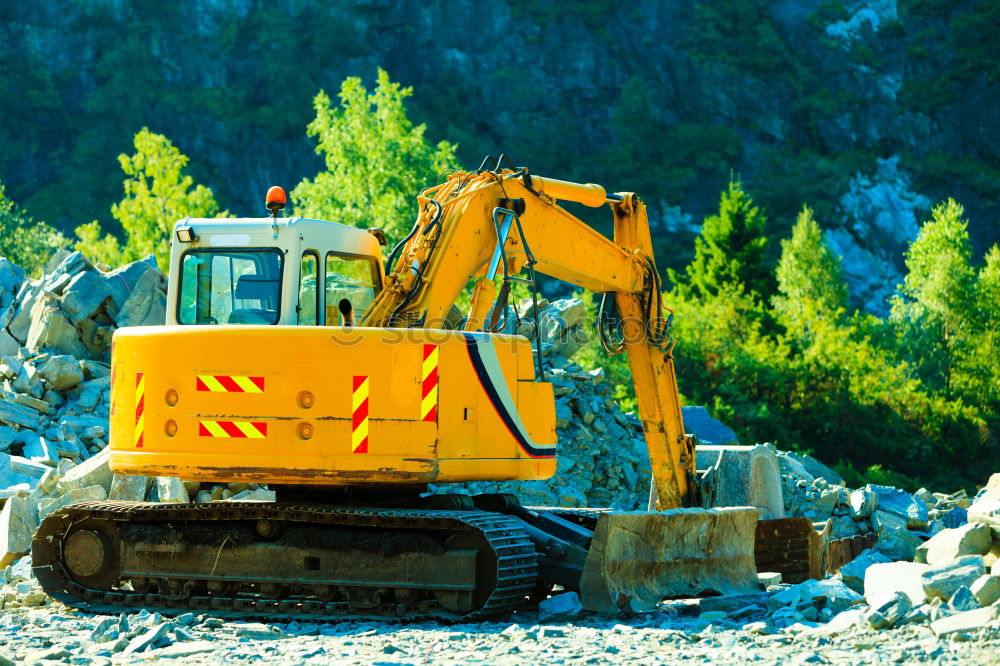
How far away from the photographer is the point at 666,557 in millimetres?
8922

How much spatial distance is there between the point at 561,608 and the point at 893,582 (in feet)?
7.18

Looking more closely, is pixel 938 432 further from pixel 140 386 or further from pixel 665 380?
pixel 140 386

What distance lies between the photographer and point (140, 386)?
8227mm

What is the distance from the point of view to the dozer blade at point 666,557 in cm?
823

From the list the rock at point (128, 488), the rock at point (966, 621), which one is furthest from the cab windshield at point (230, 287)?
the rock at point (966, 621)

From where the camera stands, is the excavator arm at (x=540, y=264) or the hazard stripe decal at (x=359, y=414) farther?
the excavator arm at (x=540, y=264)

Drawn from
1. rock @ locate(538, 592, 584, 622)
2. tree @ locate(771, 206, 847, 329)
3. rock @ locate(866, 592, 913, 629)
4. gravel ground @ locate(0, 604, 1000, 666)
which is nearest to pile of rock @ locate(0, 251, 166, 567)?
gravel ground @ locate(0, 604, 1000, 666)

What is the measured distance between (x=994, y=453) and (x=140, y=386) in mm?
32844

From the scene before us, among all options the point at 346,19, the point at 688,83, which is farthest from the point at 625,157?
the point at 346,19

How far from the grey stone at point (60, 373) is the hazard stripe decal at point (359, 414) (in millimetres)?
9055

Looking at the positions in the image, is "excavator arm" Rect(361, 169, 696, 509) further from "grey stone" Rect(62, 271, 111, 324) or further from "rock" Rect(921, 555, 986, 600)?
"grey stone" Rect(62, 271, 111, 324)

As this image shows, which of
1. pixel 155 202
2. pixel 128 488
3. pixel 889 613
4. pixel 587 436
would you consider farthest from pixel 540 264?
pixel 155 202

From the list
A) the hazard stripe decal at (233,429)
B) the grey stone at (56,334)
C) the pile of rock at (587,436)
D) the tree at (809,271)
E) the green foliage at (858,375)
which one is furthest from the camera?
the tree at (809,271)

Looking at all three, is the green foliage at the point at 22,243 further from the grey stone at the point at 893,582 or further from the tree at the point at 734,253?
the grey stone at the point at 893,582
